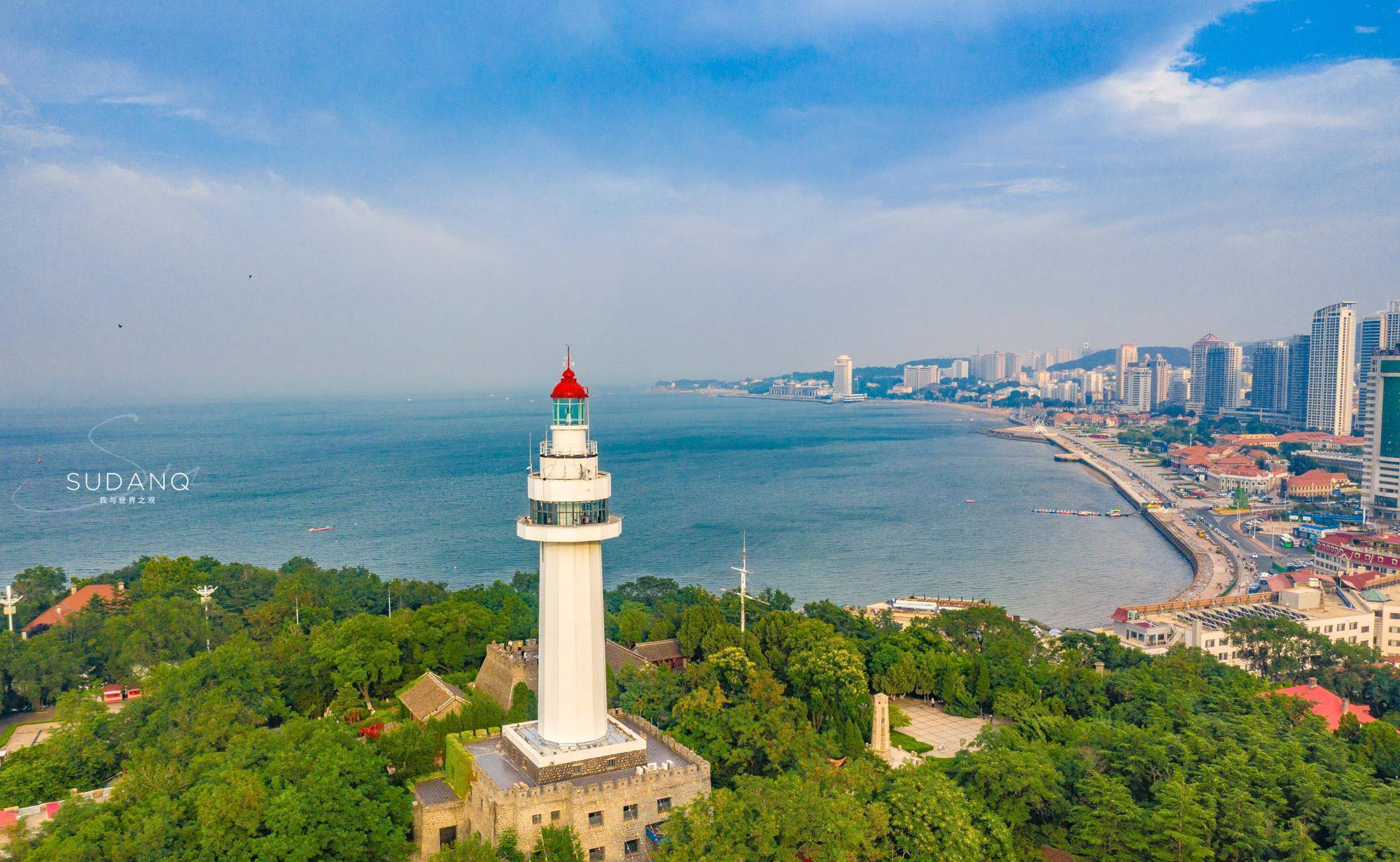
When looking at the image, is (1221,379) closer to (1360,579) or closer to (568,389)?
(1360,579)

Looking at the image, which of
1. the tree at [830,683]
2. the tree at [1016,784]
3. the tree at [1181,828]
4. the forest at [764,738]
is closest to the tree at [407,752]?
the forest at [764,738]

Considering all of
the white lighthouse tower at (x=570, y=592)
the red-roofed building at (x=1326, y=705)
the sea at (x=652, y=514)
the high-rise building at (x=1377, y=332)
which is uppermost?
the high-rise building at (x=1377, y=332)

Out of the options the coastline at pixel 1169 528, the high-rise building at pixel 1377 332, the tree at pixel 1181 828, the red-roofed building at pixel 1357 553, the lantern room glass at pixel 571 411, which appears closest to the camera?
the tree at pixel 1181 828

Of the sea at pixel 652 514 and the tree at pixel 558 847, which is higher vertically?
the tree at pixel 558 847

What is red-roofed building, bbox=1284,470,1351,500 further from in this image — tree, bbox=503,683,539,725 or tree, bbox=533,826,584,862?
tree, bbox=533,826,584,862

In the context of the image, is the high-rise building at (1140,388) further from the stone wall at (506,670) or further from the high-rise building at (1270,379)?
the stone wall at (506,670)

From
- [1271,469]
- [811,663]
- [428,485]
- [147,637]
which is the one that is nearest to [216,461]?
[428,485]
